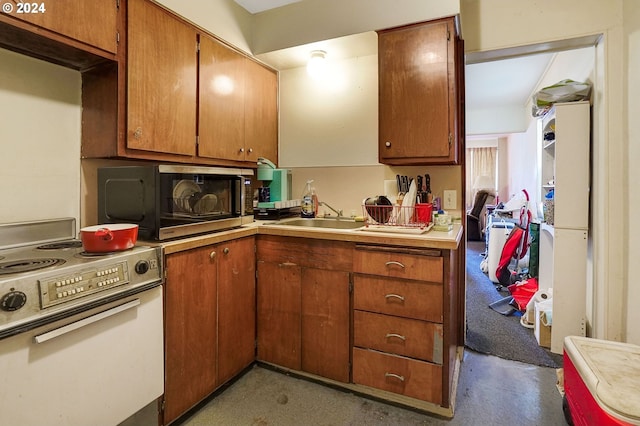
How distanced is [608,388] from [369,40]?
6.99ft

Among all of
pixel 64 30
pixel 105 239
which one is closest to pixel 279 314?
pixel 105 239

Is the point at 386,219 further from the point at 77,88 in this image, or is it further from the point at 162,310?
the point at 77,88

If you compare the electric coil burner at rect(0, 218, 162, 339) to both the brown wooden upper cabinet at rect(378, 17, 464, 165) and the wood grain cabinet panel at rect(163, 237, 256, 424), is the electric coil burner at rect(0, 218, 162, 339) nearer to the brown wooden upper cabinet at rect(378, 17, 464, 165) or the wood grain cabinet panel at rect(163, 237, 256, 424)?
the wood grain cabinet panel at rect(163, 237, 256, 424)

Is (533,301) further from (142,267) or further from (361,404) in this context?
(142,267)

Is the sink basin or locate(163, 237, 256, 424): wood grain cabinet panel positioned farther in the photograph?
the sink basin

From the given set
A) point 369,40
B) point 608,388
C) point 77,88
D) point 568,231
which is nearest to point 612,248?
point 568,231

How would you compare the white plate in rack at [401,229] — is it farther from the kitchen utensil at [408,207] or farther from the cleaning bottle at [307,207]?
the cleaning bottle at [307,207]

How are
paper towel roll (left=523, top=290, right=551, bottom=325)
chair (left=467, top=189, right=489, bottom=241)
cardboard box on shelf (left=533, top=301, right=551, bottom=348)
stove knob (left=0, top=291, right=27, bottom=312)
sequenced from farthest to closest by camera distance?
chair (left=467, top=189, right=489, bottom=241) < paper towel roll (left=523, top=290, right=551, bottom=325) < cardboard box on shelf (left=533, top=301, right=551, bottom=348) < stove knob (left=0, top=291, right=27, bottom=312)

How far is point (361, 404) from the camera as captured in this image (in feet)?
5.70

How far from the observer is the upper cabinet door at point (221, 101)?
1973 millimetres

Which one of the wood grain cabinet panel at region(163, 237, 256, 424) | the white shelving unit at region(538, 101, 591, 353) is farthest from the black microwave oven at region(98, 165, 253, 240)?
the white shelving unit at region(538, 101, 591, 353)

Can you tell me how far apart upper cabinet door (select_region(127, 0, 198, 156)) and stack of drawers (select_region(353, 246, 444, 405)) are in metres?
1.20

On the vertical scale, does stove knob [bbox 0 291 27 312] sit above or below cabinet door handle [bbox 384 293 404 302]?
above

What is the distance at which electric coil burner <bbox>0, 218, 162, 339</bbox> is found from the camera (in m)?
0.96
